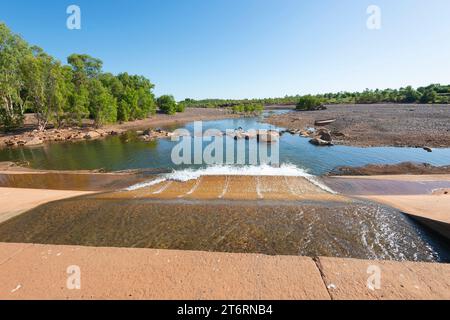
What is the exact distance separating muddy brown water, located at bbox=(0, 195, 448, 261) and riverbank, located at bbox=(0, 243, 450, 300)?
1.38 m

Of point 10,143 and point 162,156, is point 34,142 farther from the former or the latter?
point 162,156

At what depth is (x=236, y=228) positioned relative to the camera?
8.59m

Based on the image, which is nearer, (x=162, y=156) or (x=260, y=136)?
(x=162, y=156)

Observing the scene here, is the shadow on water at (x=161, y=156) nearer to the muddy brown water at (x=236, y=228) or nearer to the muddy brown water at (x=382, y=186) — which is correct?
the muddy brown water at (x=382, y=186)

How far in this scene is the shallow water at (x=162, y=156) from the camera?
68.0 ft

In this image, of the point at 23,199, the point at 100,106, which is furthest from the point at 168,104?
the point at 23,199

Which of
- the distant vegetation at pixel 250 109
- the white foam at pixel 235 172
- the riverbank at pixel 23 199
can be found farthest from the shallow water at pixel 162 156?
the distant vegetation at pixel 250 109

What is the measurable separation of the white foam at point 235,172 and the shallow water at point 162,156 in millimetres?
1418

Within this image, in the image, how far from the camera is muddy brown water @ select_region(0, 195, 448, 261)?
7.48m

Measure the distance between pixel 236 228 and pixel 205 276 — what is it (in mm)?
3412

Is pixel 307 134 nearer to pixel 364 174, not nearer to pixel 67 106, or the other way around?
pixel 364 174

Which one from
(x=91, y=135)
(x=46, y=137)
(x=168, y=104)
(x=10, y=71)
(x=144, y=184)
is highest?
(x=168, y=104)

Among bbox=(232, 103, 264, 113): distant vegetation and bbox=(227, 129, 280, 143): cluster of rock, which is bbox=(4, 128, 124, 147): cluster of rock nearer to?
bbox=(227, 129, 280, 143): cluster of rock

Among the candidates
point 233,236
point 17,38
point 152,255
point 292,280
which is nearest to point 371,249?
point 292,280
